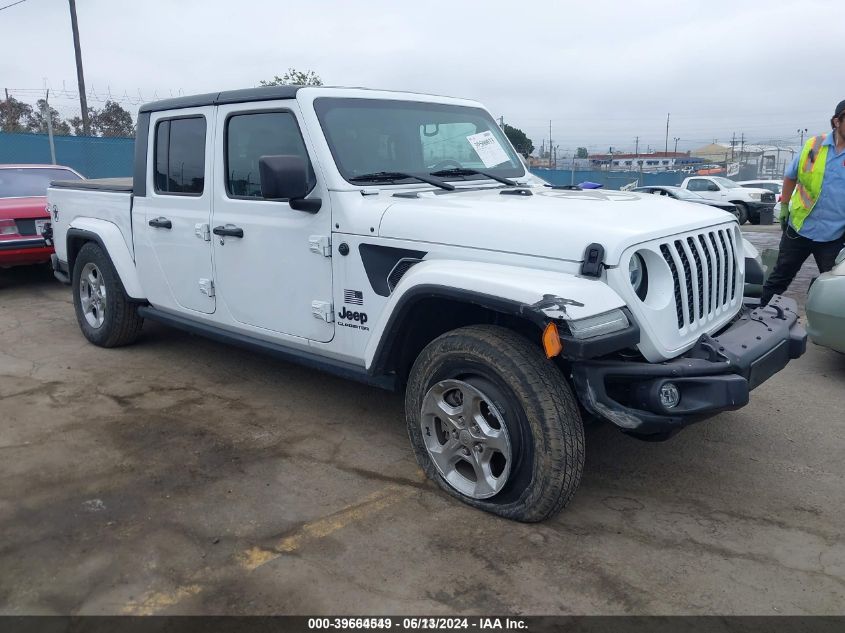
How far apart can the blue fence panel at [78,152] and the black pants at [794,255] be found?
11.7 m

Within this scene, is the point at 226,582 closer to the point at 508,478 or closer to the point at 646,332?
the point at 508,478

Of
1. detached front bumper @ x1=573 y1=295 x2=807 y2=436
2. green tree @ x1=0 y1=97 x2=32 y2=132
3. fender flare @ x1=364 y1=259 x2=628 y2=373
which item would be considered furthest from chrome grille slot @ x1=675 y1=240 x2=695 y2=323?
green tree @ x1=0 y1=97 x2=32 y2=132

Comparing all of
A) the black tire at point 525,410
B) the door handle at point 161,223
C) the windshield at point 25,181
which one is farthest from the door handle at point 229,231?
the windshield at point 25,181

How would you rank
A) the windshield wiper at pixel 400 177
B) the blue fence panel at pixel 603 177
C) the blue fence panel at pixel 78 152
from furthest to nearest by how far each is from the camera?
the blue fence panel at pixel 603 177 < the blue fence panel at pixel 78 152 < the windshield wiper at pixel 400 177

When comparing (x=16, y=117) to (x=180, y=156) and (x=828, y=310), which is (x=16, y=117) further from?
(x=828, y=310)

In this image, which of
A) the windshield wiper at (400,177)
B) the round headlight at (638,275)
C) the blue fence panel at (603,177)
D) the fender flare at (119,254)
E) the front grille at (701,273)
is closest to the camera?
the round headlight at (638,275)

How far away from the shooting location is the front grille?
3.15 metres

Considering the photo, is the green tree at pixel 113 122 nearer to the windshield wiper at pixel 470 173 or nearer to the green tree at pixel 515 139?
the green tree at pixel 515 139

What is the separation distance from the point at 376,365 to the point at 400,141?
1403 mm

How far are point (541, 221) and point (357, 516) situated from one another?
1.55 metres

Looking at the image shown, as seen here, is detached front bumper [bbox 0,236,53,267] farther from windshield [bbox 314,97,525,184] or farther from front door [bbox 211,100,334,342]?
windshield [bbox 314,97,525,184]

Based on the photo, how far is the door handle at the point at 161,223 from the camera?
15.9 feet

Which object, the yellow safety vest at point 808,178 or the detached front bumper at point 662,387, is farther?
the yellow safety vest at point 808,178

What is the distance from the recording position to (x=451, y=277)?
10.1 ft
